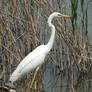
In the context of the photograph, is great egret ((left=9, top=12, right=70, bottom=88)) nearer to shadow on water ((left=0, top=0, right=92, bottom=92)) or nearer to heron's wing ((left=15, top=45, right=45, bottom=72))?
heron's wing ((left=15, top=45, right=45, bottom=72))

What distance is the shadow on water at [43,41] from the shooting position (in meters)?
7.59

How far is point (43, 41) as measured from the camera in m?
8.48

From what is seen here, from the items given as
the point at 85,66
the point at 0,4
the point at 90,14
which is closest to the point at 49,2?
the point at 0,4

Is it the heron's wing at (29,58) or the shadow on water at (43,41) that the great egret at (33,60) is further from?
the shadow on water at (43,41)

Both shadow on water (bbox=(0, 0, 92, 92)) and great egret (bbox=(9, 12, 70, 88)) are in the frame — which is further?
shadow on water (bbox=(0, 0, 92, 92))

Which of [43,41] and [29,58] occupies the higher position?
[43,41]

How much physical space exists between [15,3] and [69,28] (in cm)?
124

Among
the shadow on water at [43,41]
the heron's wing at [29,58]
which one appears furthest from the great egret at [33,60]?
the shadow on water at [43,41]

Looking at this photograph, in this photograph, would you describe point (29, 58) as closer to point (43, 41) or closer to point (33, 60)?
point (33, 60)

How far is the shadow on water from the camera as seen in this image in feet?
24.9

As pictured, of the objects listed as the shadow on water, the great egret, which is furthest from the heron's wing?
the shadow on water

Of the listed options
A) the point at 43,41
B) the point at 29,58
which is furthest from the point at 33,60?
the point at 43,41

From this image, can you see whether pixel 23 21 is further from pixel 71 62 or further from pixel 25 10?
pixel 71 62

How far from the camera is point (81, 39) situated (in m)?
8.41
